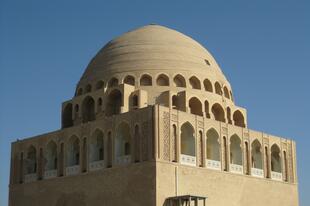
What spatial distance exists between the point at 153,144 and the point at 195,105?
18.8 feet

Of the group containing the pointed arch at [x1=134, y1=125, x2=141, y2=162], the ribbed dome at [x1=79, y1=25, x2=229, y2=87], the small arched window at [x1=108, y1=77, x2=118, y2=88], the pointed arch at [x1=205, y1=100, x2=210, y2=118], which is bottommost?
the pointed arch at [x1=134, y1=125, x2=141, y2=162]

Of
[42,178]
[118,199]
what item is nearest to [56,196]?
[42,178]

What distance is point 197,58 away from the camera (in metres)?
30.3

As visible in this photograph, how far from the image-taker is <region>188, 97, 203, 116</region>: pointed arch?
92.7 feet

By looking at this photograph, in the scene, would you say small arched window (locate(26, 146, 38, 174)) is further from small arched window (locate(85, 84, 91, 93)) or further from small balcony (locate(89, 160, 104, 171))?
small balcony (locate(89, 160, 104, 171))

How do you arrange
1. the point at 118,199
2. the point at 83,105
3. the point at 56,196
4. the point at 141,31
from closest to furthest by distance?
the point at 118,199 < the point at 56,196 < the point at 83,105 < the point at 141,31

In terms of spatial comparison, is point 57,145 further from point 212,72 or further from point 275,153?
point 275,153

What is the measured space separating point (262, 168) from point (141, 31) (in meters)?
9.64

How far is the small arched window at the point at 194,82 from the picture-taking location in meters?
29.2

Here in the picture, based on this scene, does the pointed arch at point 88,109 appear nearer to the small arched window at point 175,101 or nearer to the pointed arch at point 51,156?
the pointed arch at point 51,156

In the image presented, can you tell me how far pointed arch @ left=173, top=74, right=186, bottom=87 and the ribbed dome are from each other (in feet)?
1.16

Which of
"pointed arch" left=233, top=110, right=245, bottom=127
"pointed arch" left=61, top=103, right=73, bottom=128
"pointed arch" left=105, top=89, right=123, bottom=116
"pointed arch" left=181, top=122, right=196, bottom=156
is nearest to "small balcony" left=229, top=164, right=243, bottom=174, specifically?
"pointed arch" left=181, top=122, right=196, bottom=156

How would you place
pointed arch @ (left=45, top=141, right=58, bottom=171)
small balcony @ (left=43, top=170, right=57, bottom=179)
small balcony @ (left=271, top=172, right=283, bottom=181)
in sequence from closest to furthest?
1. small balcony @ (left=43, top=170, right=57, bottom=179)
2. pointed arch @ (left=45, top=141, right=58, bottom=171)
3. small balcony @ (left=271, top=172, right=283, bottom=181)

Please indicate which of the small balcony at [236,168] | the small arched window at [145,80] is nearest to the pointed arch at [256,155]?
the small balcony at [236,168]
